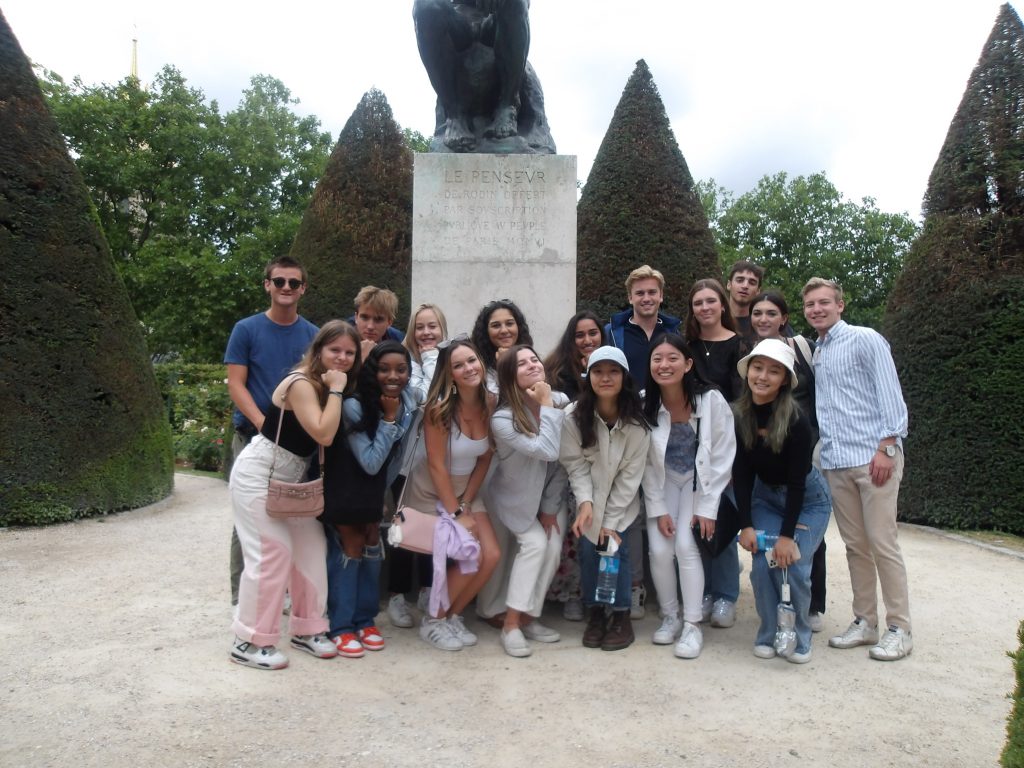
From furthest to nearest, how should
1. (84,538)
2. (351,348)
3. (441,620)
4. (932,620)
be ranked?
1. (84,538)
2. (932,620)
3. (441,620)
4. (351,348)

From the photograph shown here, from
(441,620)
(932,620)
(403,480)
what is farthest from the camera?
(932,620)

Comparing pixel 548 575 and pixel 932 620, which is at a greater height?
pixel 548 575

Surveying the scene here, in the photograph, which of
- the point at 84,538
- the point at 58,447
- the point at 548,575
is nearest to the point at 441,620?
the point at 548,575

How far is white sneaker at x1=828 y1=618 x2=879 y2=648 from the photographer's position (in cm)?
403

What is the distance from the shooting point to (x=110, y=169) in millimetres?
21453

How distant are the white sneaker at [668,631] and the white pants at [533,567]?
2.07 feet

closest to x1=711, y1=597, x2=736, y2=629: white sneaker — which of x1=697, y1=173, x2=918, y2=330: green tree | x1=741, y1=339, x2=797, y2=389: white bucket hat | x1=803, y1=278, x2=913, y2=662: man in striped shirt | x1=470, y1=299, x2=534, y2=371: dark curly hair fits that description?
x1=803, y1=278, x2=913, y2=662: man in striped shirt

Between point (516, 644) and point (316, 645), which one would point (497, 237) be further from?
point (316, 645)

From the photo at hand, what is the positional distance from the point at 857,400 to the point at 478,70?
3.66 metres

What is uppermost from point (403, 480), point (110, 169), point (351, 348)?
point (110, 169)

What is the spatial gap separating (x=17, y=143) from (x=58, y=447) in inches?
120

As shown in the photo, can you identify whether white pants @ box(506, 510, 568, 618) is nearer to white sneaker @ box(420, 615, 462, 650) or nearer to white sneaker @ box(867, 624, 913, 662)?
white sneaker @ box(420, 615, 462, 650)

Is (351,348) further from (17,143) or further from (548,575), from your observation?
(17,143)

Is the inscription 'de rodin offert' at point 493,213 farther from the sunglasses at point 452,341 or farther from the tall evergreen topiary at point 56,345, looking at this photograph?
the tall evergreen topiary at point 56,345
